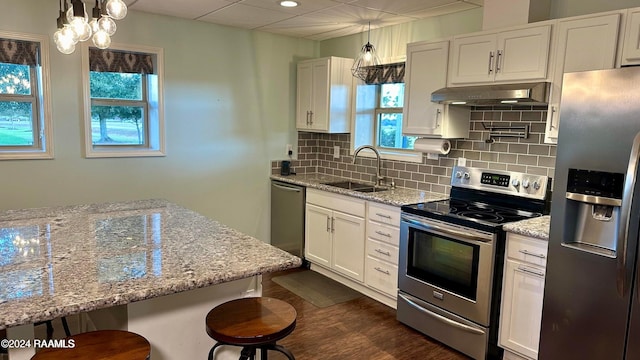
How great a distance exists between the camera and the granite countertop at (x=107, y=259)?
1434 mm

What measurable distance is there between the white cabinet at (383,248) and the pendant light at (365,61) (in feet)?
4.45

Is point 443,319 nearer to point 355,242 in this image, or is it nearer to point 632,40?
point 355,242

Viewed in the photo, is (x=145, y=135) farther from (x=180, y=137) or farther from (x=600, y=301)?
(x=600, y=301)

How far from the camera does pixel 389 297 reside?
3.50 m

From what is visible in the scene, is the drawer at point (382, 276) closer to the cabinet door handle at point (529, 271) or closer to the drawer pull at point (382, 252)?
the drawer pull at point (382, 252)

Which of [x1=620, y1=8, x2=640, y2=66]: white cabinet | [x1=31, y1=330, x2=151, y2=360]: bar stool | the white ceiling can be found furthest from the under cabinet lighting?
[x1=31, y1=330, x2=151, y2=360]: bar stool

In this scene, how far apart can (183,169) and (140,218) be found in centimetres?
170

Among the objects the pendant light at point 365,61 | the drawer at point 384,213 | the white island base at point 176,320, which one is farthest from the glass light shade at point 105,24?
the pendant light at point 365,61

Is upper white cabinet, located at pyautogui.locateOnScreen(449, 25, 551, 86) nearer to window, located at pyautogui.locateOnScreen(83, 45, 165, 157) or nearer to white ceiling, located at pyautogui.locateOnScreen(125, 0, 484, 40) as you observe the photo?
white ceiling, located at pyautogui.locateOnScreen(125, 0, 484, 40)

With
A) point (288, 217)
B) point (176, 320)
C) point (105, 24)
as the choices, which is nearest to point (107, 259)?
point (176, 320)

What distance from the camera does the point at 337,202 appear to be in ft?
12.9

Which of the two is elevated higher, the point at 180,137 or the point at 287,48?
the point at 287,48

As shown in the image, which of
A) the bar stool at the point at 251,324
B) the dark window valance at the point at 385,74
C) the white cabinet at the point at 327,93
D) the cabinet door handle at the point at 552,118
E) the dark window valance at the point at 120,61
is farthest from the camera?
the white cabinet at the point at 327,93

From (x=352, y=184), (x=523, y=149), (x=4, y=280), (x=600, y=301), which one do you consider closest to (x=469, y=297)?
(x=600, y=301)
